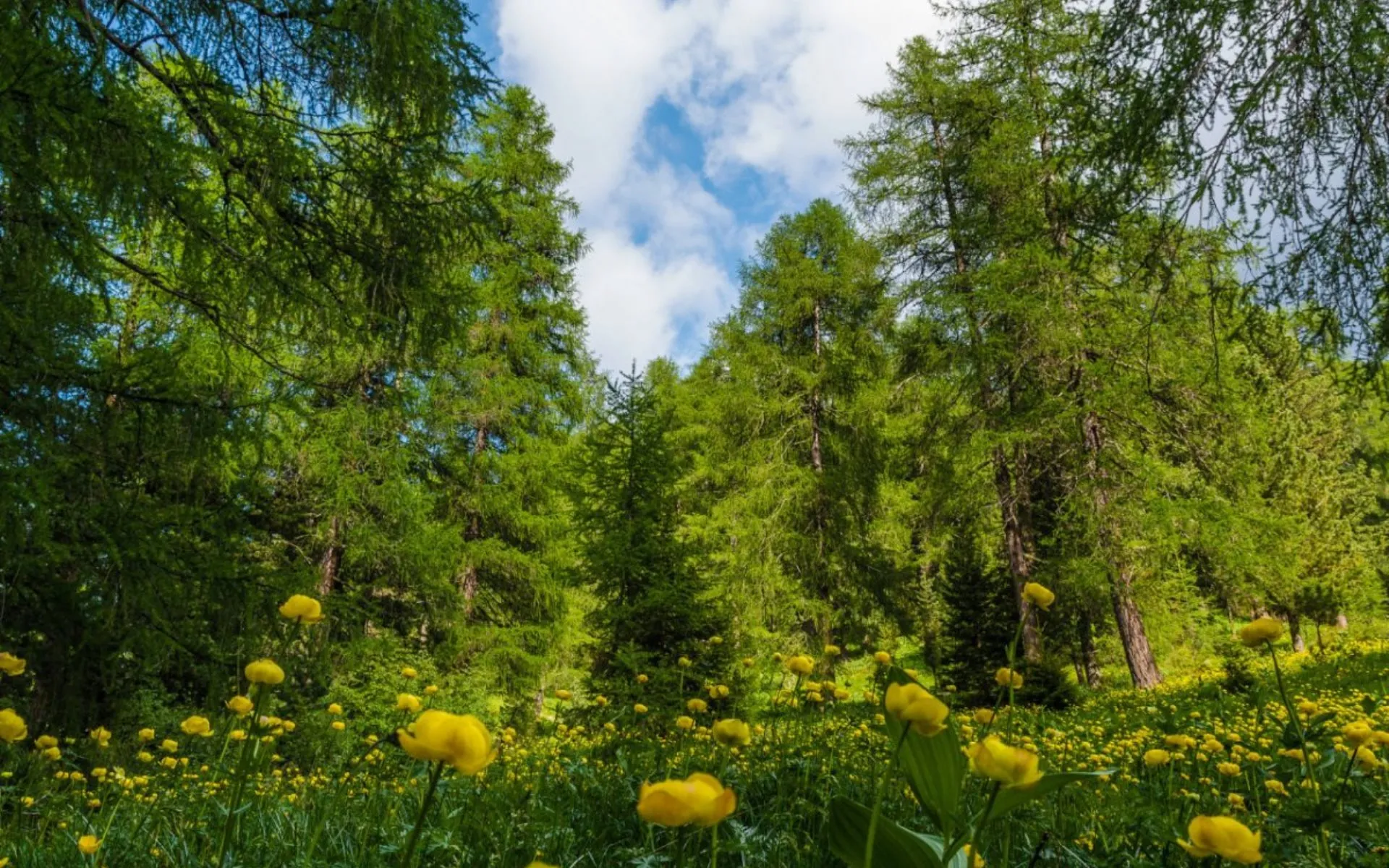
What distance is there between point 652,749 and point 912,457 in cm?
1006

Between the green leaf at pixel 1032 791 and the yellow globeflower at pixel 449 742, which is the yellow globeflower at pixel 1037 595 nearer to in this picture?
the green leaf at pixel 1032 791

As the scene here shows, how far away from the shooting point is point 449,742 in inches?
30.9

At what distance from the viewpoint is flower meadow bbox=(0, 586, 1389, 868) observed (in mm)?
981

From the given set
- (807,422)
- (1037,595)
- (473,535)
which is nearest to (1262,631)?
(1037,595)

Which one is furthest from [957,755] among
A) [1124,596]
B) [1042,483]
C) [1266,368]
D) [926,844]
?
[1266,368]

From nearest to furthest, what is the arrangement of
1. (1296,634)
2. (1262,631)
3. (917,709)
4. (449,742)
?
(449,742) → (917,709) → (1262,631) → (1296,634)

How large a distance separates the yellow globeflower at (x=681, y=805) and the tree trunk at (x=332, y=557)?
8.89m

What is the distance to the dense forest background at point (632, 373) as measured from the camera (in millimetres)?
3537

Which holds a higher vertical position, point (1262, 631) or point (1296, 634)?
point (1262, 631)

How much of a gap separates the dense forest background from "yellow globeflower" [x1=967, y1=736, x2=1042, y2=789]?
2.28 m

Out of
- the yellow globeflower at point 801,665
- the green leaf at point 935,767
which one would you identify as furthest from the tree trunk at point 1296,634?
the green leaf at point 935,767

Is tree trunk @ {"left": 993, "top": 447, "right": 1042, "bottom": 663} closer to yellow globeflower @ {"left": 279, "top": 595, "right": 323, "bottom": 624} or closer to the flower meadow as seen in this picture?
the flower meadow

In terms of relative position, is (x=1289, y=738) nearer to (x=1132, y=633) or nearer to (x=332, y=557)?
(x=1132, y=633)

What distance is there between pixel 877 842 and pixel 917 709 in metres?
0.50
